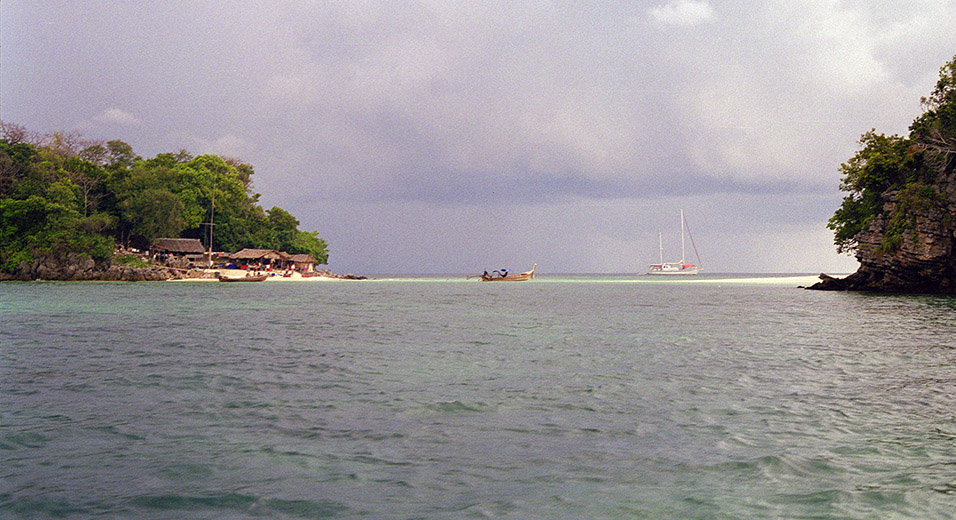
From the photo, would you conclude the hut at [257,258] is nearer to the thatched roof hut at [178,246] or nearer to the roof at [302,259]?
the roof at [302,259]

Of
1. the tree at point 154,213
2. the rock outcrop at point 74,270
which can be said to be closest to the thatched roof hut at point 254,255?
the tree at point 154,213

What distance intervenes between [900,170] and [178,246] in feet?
263

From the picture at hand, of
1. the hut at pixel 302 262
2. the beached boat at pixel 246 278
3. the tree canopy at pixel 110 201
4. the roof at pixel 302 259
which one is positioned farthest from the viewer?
the hut at pixel 302 262

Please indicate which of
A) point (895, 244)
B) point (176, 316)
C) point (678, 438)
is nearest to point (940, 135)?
point (895, 244)

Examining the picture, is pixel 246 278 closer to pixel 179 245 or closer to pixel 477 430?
pixel 179 245

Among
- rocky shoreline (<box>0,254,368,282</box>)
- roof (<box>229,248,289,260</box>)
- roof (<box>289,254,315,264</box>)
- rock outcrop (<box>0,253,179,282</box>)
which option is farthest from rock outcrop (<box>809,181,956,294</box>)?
roof (<box>289,254,315,264</box>)

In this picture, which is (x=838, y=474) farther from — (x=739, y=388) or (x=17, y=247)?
(x=17, y=247)

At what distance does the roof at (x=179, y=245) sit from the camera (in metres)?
79.0

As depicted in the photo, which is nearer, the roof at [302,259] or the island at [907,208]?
the island at [907,208]

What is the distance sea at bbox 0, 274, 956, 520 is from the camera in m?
5.22

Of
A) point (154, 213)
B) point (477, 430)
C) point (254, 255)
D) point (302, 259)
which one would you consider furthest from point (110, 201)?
point (477, 430)

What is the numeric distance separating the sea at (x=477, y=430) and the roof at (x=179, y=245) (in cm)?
6866

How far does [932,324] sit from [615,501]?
22.8 meters

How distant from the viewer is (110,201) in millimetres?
75188
